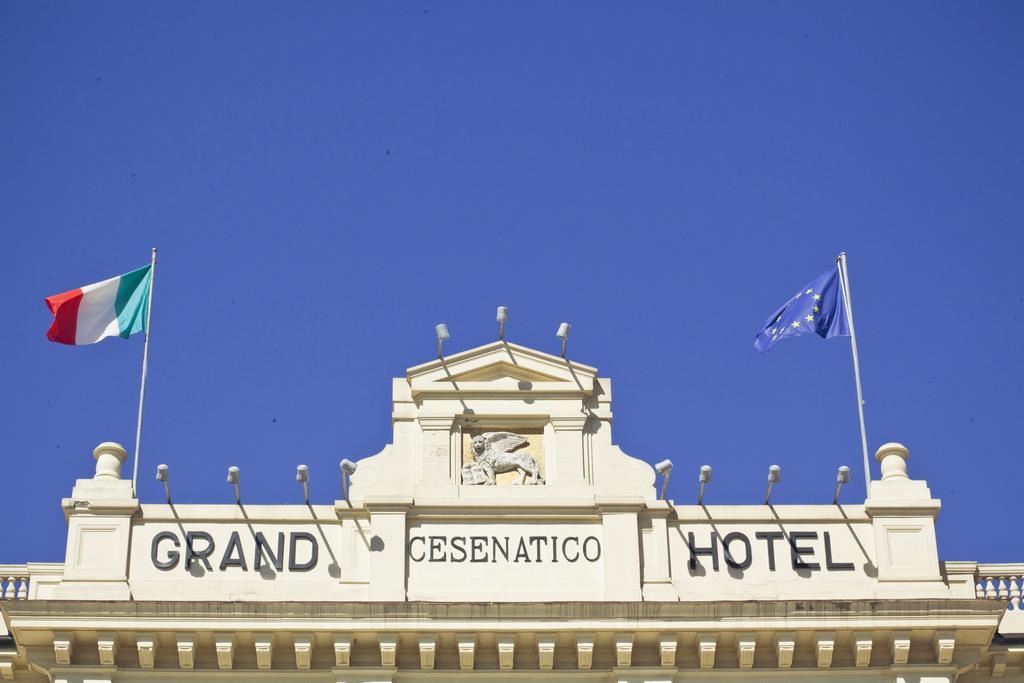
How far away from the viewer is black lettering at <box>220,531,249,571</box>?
40.8m

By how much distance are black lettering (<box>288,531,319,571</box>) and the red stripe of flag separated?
602 centimetres

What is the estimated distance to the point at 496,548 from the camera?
1608 inches

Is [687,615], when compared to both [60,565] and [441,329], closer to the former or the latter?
[441,329]

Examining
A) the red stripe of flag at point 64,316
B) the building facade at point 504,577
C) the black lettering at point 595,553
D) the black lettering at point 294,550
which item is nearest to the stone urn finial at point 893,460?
the building facade at point 504,577

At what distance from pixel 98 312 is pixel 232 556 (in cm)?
586

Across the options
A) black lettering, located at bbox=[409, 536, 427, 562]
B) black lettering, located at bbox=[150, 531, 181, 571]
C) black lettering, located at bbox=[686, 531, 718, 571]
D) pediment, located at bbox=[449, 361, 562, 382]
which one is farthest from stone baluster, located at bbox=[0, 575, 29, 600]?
black lettering, located at bbox=[686, 531, 718, 571]

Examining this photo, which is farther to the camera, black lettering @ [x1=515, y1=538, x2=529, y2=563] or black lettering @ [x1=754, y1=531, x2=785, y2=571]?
black lettering @ [x1=754, y1=531, x2=785, y2=571]

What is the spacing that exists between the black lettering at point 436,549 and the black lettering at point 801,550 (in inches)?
233

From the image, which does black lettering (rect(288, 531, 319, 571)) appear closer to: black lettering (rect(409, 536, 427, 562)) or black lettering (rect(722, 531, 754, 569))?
black lettering (rect(409, 536, 427, 562))

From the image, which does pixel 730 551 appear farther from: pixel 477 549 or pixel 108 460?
pixel 108 460

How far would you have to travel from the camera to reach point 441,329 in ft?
138

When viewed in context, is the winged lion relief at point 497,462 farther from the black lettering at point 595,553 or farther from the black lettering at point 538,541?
the black lettering at point 595,553

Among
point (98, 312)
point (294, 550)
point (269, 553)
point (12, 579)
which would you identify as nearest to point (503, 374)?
point (294, 550)

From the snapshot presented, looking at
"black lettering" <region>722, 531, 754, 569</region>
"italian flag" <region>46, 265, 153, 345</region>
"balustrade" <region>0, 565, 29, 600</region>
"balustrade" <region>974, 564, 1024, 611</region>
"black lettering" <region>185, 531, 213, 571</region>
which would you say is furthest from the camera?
"italian flag" <region>46, 265, 153, 345</region>
